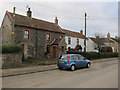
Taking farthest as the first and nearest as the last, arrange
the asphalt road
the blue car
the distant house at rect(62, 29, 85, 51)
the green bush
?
the distant house at rect(62, 29, 85, 51)
the green bush
the blue car
the asphalt road

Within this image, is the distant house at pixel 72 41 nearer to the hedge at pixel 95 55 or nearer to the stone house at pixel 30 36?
the hedge at pixel 95 55

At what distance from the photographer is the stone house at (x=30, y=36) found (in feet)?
59.0

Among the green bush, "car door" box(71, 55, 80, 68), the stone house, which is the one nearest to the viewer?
"car door" box(71, 55, 80, 68)

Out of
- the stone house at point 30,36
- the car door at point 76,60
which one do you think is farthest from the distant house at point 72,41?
the car door at point 76,60

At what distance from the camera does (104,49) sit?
122 feet

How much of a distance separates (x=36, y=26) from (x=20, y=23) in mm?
3051

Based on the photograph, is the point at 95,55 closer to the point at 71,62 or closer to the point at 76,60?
the point at 76,60

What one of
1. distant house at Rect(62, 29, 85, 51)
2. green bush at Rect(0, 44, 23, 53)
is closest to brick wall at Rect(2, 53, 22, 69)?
green bush at Rect(0, 44, 23, 53)

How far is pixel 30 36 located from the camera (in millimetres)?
19578

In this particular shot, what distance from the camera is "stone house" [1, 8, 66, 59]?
1798cm

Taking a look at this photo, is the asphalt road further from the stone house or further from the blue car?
the stone house

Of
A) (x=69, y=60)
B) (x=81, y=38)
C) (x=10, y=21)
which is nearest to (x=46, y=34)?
(x=10, y=21)

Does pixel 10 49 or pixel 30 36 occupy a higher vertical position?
pixel 30 36

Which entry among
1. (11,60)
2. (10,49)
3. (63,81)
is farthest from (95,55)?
(63,81)
